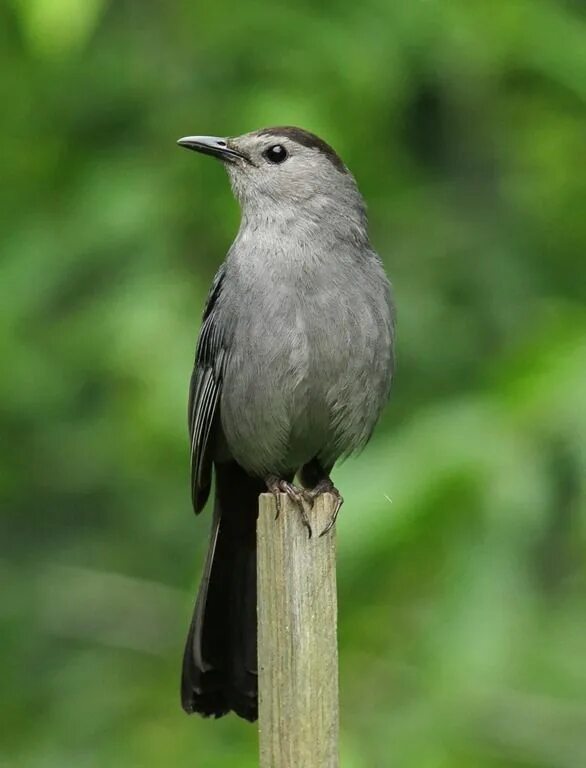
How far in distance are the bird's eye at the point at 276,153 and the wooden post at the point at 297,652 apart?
6.12ft

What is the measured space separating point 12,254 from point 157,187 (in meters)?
0.50

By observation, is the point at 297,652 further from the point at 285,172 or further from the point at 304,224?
the point at 285,172

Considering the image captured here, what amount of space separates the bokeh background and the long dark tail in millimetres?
283

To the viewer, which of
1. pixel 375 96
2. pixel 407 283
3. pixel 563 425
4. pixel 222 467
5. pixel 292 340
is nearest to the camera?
pixel 563 425

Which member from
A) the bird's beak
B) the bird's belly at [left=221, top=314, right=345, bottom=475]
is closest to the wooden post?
the bird's belly at [left=221, top=314, right=345, bottom=475]

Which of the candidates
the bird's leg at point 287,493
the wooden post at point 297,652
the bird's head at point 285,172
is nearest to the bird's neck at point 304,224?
the bird's head at point 285,172

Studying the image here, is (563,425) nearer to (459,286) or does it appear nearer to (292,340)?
A: (292,340)

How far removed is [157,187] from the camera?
4758 mm

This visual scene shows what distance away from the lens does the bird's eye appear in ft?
→ 14.7

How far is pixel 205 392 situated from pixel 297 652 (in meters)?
1.55

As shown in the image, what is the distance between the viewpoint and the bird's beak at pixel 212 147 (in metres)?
4.38

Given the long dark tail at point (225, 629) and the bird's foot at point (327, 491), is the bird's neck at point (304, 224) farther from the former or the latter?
the long dark tail at point (225, 629)

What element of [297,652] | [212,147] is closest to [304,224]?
[212,147]

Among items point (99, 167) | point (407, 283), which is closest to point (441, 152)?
point (407, 283)
